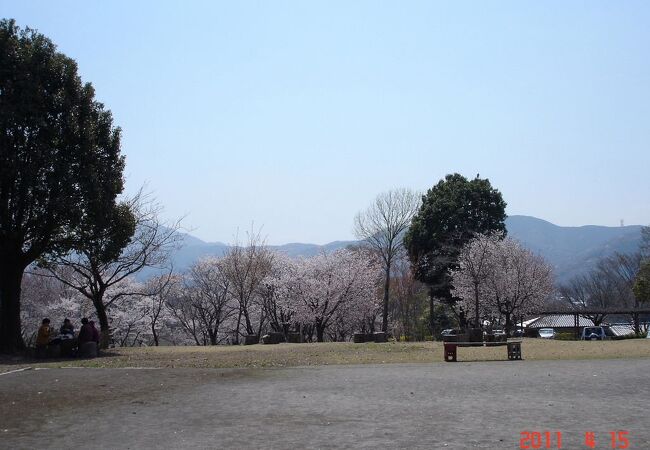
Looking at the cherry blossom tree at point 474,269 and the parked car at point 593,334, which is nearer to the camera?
the parked car at point 593,334

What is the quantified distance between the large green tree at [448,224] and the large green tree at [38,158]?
111 ft

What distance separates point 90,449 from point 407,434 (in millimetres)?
3888

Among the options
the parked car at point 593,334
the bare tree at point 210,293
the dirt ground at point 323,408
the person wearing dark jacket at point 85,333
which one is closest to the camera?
the dirt ground at point 323,408

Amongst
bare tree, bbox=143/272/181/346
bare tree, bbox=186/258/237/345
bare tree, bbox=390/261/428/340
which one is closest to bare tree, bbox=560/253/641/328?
bare tree, bbox=390/261/428/340

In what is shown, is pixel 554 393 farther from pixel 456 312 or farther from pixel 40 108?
pixel 456 312

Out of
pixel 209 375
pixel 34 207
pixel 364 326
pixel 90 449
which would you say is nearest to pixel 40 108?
pixel 34 207

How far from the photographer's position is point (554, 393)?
37.1 feet

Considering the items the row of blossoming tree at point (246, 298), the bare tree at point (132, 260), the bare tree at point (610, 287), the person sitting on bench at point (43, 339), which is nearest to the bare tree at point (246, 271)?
the row of blossoming tree at point (246, 298)

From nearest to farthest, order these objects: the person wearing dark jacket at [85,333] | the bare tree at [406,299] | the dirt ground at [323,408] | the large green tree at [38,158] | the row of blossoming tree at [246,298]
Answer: the dirt ground at [323,408], the large green tree at [38,158], the person wearing dark jacket at [85,333], the row of blossoming tree at [246,298], the bare tree at [406,299]

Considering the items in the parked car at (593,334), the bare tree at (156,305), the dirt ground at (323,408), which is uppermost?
the bare tree at (156,305)

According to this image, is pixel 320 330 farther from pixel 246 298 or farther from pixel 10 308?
pixel 10 308

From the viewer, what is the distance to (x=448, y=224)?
174 ft

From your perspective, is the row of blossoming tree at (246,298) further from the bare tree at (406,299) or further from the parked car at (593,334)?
the parked car at (593,334)

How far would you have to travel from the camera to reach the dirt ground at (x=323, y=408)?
25.4 ft
